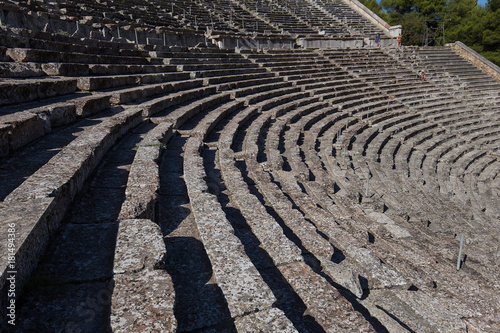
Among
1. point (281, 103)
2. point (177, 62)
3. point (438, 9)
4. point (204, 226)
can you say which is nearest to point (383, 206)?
point (204, 226)

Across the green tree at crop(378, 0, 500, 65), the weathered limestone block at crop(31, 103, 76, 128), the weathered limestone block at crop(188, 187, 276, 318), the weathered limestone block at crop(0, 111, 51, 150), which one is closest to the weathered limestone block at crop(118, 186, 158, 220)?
the weathered limestone block at crop(188, 187, 276, 318)

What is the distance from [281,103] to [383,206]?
7.20 m

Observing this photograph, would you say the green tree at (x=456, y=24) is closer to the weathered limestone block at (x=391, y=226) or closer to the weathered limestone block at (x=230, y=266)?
the weathered limestone block at (x=391, y=226)

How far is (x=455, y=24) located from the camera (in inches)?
1403

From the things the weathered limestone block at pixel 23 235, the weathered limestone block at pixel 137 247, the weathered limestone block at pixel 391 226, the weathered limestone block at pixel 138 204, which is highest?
the weathered limestone block at pixel 23 235

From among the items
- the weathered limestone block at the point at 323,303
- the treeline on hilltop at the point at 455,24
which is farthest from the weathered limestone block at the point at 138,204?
the treeline on hilltop at the point at 455,24

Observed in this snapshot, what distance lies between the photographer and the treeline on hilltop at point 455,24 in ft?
104

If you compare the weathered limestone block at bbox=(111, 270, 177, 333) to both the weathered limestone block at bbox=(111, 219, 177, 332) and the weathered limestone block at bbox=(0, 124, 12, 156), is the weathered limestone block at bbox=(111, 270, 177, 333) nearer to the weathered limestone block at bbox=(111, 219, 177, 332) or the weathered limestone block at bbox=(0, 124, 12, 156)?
the weathered limestone block at bbox=(111, 219, 177, 332)

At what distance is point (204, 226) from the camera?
10.6 feet

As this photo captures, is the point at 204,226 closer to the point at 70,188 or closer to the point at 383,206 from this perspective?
the point at 70,188

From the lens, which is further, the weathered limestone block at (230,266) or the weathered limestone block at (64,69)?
the weathered limestone block at (64,69)

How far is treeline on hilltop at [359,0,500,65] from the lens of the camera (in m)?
31.6

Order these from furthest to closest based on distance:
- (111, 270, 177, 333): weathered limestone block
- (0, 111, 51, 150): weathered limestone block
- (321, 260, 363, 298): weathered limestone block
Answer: (0, 111, 51, 150): weathered limestone block < (321, 260, 363, 298): weathered limestone block < (111, 270, 177, 333): weathered limestone block

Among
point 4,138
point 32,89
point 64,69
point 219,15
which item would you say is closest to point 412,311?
point 4,138
